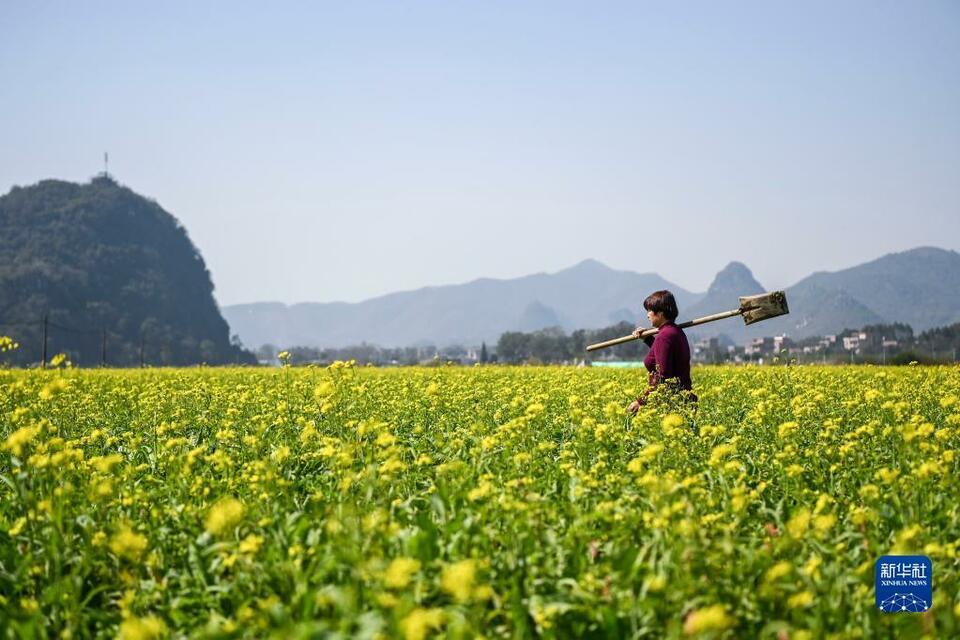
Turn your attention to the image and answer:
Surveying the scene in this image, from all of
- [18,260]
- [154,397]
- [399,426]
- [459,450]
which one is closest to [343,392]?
[399,426]

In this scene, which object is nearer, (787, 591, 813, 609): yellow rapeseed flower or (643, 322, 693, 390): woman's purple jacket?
(787, 591, 813, 609): yellow rapeseed flower

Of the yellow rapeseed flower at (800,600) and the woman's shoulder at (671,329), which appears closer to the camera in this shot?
the yellow rapeseed flower at (800,600)

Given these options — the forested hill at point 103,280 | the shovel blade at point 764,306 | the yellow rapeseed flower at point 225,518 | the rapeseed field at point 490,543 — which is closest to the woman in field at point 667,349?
the shovel blade at point 764,306

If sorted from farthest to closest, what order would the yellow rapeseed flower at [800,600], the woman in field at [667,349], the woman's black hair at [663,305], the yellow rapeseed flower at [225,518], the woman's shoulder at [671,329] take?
the woman's black hair at [663,305] < the woman's shoulder at [671,329] < the woman in field at [667,349] < the yellow rapeseed flower at [225,518] < the yellow rapeseed flower at [800,600]

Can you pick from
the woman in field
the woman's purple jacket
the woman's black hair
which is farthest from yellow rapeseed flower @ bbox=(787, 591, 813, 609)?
the woman's black hair

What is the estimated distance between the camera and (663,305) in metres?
9.65

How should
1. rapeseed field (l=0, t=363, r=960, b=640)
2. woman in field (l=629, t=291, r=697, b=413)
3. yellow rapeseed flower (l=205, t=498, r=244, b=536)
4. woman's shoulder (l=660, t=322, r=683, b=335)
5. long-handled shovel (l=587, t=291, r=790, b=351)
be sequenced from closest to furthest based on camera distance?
rapeseed field (l=0, t=363, r=960, b=640) < yellow rapeseed flower (l=205, t=498, r=244, b=536) < woman in field (l=629, t=291, r=697, b=413) < woman's shoulder (l=660, t=322, r=683, b=335) < long-handled shovel (l=587, t=291, r=790, b=351)

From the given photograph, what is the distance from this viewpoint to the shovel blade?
10531mm

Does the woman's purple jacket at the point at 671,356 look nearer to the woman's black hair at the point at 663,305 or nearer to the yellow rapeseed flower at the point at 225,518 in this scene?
the woman's black hair at the point at 663,305

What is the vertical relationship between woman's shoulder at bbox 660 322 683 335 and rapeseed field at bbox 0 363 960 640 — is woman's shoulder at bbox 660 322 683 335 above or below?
above

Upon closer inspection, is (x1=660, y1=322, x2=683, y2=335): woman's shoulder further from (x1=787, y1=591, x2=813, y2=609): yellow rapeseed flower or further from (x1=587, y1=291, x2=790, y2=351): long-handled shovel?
(x1=787, y1=591, x2=813, y2=609): yellow rapeseed flower

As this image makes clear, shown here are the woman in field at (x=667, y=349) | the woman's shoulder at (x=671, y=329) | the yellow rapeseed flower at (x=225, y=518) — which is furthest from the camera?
the woman's shoulder at (x=671, y=329)

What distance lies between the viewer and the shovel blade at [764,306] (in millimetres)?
10531

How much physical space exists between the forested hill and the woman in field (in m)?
119
